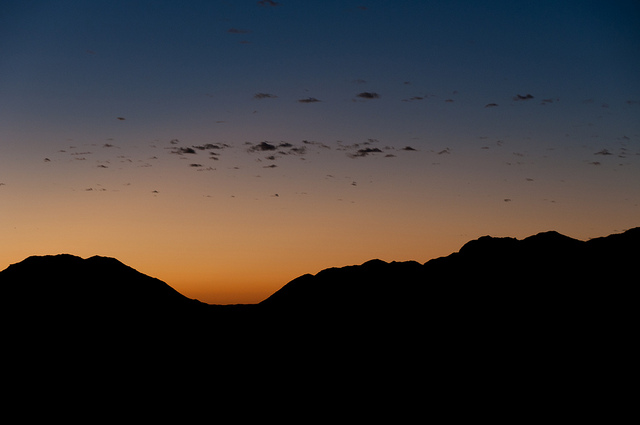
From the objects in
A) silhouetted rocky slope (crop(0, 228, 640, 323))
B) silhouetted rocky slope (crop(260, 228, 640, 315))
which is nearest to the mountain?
silhouetted rocky slope (crop(0, 228, 640, 323))

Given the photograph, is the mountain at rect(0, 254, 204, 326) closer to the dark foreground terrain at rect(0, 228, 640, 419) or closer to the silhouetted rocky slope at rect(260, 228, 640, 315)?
the dark foreground terrain at rect(0, 228, 640, 419)

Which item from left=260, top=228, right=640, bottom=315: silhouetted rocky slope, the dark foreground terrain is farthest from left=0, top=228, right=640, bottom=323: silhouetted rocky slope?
the dark foreground terrain

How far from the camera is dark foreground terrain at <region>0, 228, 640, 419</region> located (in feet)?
309

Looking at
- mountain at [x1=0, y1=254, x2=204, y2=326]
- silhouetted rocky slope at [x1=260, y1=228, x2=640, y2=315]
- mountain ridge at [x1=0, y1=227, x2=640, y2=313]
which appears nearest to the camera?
silhouetted rocky slope at [x1=260, y1=228, x2=640, y2=315]

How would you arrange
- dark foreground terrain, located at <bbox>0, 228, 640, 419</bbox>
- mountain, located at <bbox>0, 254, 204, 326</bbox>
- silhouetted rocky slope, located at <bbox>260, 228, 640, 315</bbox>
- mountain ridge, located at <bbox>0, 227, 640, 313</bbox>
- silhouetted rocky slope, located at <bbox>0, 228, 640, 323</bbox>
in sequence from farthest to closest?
1. mountain, located at <bbox>0, 254, 204, 326</bbox>
2. mountain ridge, located at <bbox>0, 227, 640, 313</bbox>
3. silhouetted rocky slope, located at <bbox>0, 228, 640, 323</bbox>
4. silhouetted rocky slope, located at <bbox>260, 228, 640, 315</bbox>
5. dark foreground terrain, located at <bbox>0, 228, 640, 419</bbox>

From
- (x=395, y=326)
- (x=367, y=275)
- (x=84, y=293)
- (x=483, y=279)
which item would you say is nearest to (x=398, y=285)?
(x=367, y=275)

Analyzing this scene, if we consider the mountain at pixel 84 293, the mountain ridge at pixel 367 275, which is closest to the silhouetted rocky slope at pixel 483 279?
the mountain ridge at pixel 367 275

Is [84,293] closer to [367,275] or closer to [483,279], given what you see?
[367,275]

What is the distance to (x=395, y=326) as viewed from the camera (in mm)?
132750

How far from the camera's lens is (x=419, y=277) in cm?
15862

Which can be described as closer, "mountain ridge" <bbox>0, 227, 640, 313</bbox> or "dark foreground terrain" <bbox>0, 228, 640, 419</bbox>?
"dark foreground terrain" <bbox>0, 228, 640, 419</bbox>

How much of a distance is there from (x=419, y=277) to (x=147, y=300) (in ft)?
262

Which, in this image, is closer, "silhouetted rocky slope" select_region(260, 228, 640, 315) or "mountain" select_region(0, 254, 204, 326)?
"silhouetted rocky slope" select_region(260, 228, 640, 315)

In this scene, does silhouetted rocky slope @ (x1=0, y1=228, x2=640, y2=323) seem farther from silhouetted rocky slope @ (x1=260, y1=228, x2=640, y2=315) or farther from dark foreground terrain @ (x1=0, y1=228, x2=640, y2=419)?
dark foreground terrain @ (x1=0, y1=228, x2=640, y2=419)
